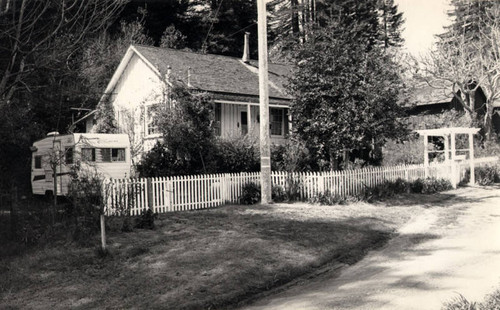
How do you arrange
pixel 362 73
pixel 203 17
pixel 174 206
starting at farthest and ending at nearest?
pixel 203 17
pixel 362 73
pixel 174 206

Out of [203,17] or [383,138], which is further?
[203,17]

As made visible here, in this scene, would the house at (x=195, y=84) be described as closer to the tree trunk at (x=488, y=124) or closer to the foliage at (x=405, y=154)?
the foliage at (x=405, y=154)

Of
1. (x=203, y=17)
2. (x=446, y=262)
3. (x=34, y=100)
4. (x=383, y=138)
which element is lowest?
(x=446, y=262)

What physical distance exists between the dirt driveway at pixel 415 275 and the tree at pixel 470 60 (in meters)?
22.9

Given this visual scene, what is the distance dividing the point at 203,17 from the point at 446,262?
116ft

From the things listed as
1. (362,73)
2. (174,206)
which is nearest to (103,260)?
(174,206)

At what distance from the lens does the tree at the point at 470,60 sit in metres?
31.7

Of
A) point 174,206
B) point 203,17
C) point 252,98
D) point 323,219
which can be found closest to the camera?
point 323,219

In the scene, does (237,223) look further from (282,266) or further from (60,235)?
(60,235)

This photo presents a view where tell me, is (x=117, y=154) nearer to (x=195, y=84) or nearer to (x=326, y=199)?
(x=195, y=84)

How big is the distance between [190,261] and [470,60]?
30219mm

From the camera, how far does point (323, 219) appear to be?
12.4 m

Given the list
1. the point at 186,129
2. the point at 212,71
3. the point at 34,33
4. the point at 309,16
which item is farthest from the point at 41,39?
the point at 309,16

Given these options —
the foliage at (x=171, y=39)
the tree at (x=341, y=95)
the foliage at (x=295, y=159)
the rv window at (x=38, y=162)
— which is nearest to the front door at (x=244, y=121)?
the foliage at (x=295, y=159)
